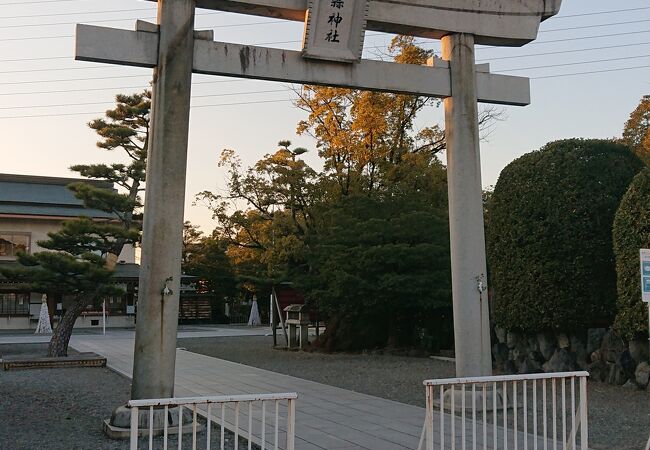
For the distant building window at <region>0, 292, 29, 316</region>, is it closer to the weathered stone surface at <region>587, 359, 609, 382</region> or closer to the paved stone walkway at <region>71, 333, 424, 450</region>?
the paved stone walkway at <region>71, 333, 424, 450</region>

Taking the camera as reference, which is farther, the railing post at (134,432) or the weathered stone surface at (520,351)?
the weathered stone surface at (520,351)

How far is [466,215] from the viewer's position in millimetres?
8539

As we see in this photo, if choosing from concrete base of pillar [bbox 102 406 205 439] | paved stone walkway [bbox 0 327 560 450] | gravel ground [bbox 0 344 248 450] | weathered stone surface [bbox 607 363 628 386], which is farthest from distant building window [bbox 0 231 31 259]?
weathered stone surface [bbox 607 363 628 386]

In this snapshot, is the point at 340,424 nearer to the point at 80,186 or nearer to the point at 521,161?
the point at 521,161

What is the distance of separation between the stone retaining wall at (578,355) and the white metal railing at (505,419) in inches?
58.1

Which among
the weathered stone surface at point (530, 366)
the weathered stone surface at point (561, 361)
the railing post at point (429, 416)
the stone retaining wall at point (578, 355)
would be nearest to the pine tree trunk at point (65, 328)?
the stone retaining wall at point (578, 355)

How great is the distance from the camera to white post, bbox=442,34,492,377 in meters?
8.42

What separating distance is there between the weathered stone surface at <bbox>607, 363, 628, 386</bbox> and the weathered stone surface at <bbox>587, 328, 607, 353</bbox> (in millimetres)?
427

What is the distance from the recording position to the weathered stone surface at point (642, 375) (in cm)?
996

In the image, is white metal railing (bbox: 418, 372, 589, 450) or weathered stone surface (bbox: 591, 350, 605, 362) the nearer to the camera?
white metal railing (bbox: 418, 372, 589, 450)

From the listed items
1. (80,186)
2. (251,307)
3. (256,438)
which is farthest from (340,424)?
(251,307)

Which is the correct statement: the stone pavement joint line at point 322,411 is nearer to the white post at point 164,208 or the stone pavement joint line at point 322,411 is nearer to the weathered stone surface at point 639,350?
the white post at point 164,208

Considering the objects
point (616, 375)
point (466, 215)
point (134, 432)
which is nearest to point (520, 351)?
point (616, 375)

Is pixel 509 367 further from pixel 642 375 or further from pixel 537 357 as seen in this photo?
pixel 642 375
